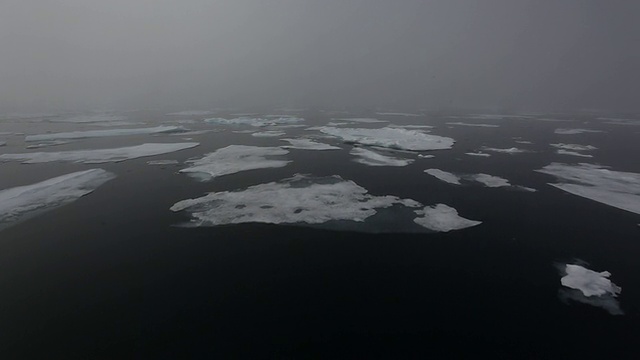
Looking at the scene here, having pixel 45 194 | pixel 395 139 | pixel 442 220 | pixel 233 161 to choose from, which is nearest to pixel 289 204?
pixel 442 220

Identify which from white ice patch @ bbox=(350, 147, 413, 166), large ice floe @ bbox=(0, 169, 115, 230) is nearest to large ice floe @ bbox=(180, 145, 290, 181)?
large ice floe @ bbox=(0, 169, 115, 230)

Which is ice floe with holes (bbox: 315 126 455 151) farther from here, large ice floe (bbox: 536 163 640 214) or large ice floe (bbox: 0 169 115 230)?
large ice floe (bbox: 0 169 115 230)

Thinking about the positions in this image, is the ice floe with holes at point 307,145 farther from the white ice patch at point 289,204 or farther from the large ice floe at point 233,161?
the white ice patch at point 289,204

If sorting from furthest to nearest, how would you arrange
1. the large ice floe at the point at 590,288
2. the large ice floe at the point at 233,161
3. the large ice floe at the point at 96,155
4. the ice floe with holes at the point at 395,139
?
the ice floe with holes at the point at 395,139
the large ice floe at the point at 96,155
the large ice floe at the point at 233,161
the large ice floe at the point at 590,288

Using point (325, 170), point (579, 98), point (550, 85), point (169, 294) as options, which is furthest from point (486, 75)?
point (169, 294)

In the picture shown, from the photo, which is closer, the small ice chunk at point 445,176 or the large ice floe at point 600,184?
the large ice floe at point 600,184

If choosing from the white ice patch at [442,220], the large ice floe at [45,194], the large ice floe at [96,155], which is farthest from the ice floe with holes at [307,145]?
the white ice patch at [442,220]

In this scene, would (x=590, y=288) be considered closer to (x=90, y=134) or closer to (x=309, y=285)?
(x=309, y=285)
